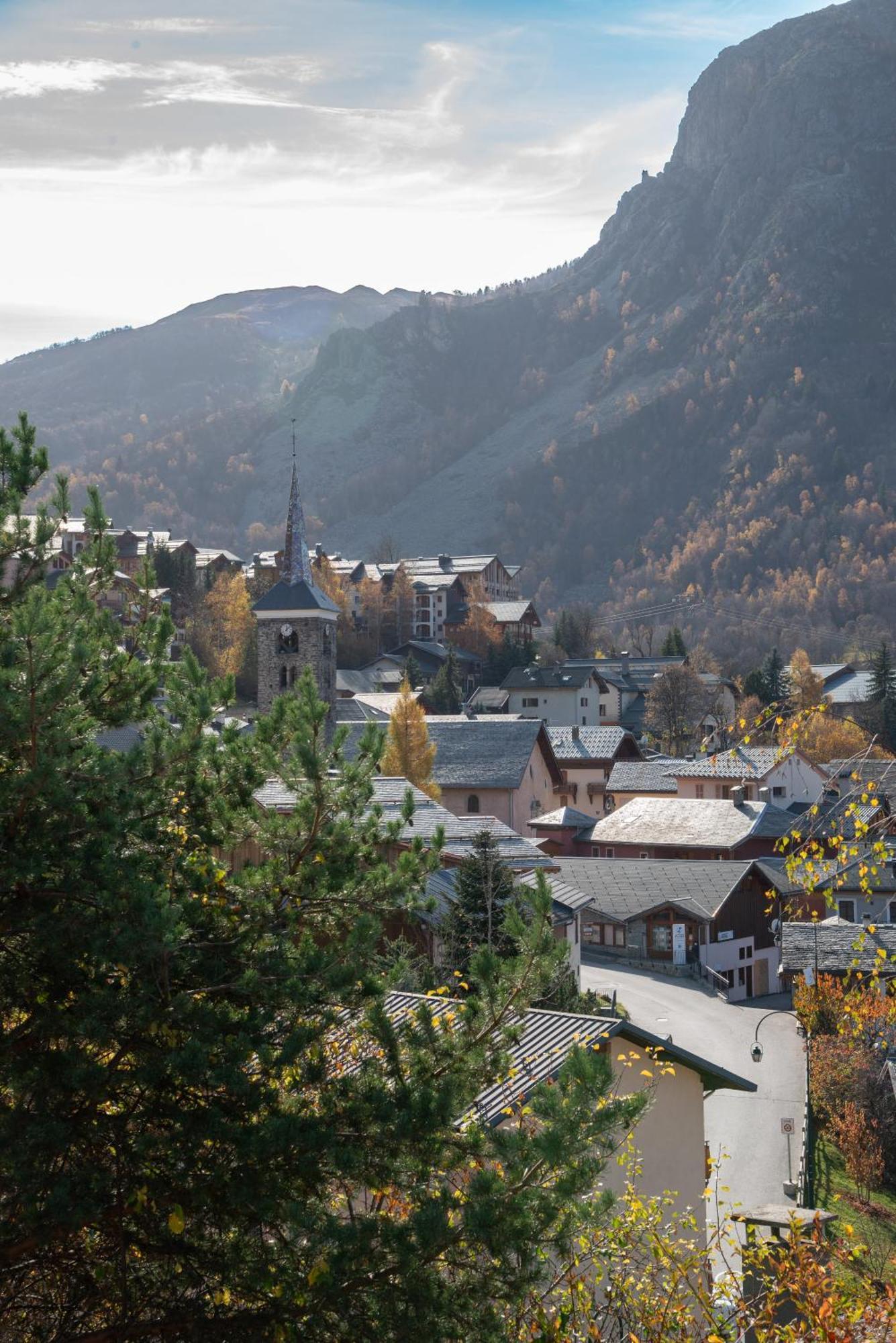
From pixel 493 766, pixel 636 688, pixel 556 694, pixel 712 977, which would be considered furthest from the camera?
pixel 636 688

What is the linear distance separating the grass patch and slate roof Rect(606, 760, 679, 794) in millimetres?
39216

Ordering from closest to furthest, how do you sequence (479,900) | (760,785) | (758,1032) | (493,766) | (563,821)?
(479,900), (758,1032), (563,821), (493,766), (760,785)

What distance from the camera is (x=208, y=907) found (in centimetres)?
874

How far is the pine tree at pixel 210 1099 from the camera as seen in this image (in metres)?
7.80

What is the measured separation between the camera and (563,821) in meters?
63.6

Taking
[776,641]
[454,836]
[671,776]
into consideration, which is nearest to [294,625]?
[671,776]

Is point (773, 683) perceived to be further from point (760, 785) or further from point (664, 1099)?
point (664, 1099)

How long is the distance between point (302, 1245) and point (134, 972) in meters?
1.77

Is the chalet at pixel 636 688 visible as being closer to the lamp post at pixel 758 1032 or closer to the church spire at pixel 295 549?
the church spire at pixel 295 549

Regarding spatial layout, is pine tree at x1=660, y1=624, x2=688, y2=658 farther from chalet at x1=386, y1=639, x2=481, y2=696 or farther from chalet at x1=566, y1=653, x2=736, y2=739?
chalet at x1=386, y1=639, x2=481, y2=696

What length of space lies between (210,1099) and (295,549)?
190ft

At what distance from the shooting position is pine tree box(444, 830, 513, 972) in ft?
97.8

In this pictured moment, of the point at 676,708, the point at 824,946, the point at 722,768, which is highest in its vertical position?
the point at 824,946

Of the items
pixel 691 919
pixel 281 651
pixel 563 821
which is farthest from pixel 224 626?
pixel 691 919
